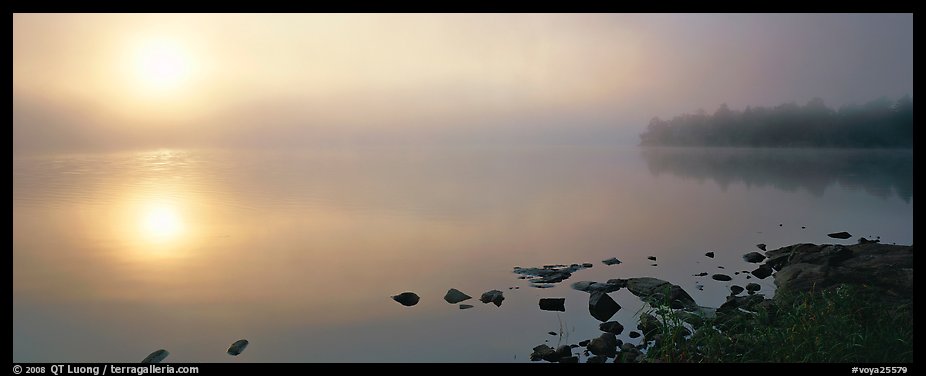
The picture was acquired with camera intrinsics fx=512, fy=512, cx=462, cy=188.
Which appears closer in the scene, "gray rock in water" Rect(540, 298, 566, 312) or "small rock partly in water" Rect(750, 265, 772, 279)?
"gray rock in water" Rect(540, 298, 566, 312)

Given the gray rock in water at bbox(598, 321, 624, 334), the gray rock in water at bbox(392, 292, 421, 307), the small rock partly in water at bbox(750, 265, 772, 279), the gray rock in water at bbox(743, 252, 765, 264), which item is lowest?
the gray rock in water at bbox(598, 321, 624, 334)

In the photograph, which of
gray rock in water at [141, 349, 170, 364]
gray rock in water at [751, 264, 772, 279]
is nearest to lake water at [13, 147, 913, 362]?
gray rock in water at [141, 349, 170, 364]

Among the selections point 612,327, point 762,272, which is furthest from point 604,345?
point 762,272

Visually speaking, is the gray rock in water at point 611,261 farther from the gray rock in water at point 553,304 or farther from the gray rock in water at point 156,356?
the gray rock in water at point 156,356

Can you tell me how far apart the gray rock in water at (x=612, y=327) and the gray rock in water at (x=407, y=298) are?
6746mm

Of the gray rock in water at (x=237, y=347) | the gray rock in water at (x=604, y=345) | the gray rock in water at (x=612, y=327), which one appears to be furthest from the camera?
the gray rock in water at (x=237, y=347)

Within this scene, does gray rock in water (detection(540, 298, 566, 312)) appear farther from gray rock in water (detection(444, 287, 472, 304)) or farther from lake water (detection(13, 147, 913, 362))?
gray rock in water (detection(444, 287, 472, 304))

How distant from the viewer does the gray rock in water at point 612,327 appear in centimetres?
1489

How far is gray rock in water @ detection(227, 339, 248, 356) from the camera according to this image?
49.3 ft

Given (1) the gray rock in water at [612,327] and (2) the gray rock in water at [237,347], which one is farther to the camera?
(2) the gray rock in water at [237,347]

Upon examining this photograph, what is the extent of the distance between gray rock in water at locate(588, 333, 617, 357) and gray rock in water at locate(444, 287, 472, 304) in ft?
20.2

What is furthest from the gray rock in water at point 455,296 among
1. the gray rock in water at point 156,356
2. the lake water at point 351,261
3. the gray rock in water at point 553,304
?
the gray rock in water at point 156,356
